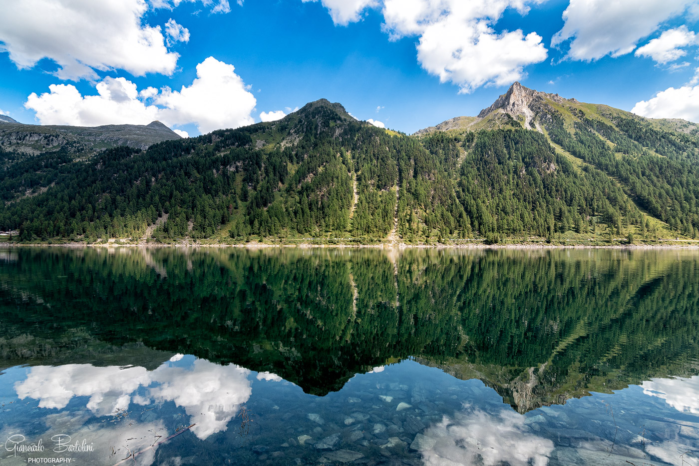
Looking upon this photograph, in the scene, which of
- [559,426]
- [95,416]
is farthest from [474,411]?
[95,416]

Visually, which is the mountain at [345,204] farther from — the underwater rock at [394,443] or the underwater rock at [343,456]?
the underwater rock at [343,456]

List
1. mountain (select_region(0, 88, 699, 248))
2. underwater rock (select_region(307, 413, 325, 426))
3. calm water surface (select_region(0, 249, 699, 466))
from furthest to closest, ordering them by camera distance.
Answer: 1. mountain (select_region(0, 88, 699, 248))
2. underwater rock (select_region(307, 413, 325, 426))
3. calm water surface (select_region(0, 249, 699, 466))

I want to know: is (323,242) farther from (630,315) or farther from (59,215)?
(59,215)

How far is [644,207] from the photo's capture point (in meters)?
177

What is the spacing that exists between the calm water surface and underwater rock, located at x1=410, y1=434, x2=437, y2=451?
0.05 metres

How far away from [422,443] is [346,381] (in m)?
5.05

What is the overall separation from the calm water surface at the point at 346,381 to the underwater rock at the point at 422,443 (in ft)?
0.16

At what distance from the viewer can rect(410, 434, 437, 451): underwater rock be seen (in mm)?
9039

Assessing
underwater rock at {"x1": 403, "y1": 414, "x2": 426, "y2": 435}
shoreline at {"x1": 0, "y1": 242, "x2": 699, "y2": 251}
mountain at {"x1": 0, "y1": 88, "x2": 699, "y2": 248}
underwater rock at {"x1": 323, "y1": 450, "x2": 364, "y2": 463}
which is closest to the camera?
underwater rock at {"x1": 323, "y1": 450, "x2": 364, "y2": 463}

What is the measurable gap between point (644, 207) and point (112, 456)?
244 m

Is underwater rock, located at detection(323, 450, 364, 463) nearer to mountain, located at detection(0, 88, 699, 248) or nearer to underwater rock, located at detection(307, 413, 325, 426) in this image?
underwater rock, located at detection(307, 413, 325, 426)

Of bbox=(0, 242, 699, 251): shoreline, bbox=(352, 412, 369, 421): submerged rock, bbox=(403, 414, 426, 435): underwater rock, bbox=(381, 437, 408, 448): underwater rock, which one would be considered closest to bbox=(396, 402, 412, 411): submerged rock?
bbox=(403, 414, 426, 435): underwater rock

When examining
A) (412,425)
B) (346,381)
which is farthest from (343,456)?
(346,381)

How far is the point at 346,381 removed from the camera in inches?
542
